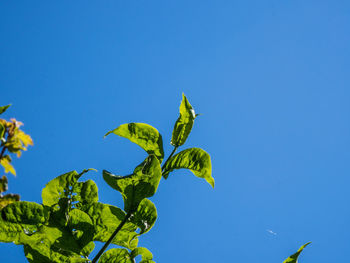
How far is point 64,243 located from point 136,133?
0.49m

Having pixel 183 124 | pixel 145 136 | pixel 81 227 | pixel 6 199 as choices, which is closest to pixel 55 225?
pixel 81 227

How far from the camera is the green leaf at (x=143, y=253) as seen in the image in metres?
1.39

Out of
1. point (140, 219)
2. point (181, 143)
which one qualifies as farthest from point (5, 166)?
point (181, 143)

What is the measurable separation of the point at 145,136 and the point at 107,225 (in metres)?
0.37

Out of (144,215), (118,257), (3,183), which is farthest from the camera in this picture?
(118,257)

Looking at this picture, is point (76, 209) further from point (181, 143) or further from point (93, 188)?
point (181, 143)

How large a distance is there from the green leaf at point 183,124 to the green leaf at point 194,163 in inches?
2.4

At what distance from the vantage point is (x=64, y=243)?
1.28 m

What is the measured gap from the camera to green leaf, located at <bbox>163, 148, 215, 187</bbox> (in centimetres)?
129

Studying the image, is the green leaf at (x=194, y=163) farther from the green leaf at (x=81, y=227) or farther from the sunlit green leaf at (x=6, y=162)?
the sunlit green leaf at (x=6, y=162)

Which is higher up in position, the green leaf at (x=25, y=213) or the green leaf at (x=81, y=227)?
the green leaf at (x=81, y=227)

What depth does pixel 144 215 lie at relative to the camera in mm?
1269

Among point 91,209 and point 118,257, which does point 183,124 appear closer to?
point 91,209

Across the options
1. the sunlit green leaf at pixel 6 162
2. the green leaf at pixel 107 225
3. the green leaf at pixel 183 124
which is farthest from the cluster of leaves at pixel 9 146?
the green leaf at pixel 183 124
